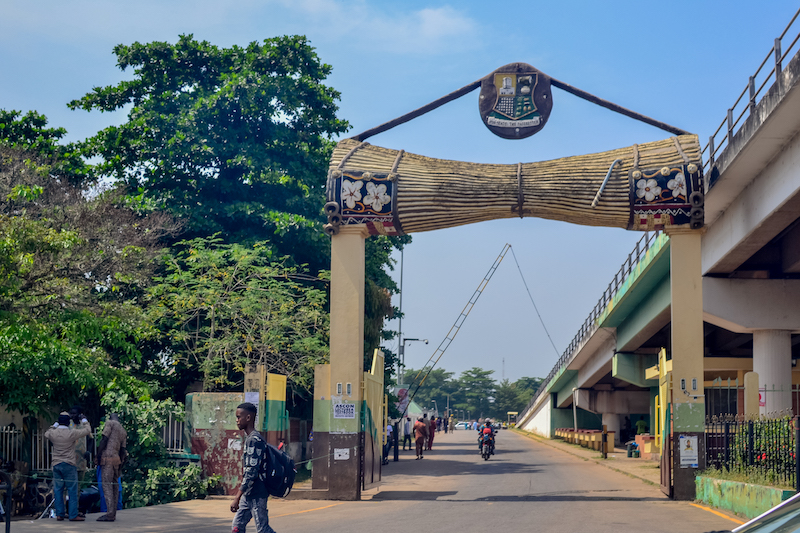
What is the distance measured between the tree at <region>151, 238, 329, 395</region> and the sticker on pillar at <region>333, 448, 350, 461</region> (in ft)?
18.0

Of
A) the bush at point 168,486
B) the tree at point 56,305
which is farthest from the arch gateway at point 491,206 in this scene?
the tree at point 56,305

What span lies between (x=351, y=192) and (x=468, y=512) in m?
7.01

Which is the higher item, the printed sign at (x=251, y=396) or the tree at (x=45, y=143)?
the tree at (x=45, y=143)

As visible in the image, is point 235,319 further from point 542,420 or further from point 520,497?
point 542,420

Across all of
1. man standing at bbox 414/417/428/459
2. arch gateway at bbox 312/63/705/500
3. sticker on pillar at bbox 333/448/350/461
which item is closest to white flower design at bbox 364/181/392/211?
arch gateway at bbox 312/63/705/500

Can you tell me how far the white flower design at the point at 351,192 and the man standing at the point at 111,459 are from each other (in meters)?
6.41

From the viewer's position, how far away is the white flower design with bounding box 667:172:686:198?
661 inches

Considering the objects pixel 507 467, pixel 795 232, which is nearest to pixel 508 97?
pixel 795 232

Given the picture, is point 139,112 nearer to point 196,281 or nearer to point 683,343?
point 196,281

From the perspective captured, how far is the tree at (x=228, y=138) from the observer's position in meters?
27.5

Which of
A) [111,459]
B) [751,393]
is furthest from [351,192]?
[751,393]

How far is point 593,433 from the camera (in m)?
42.0

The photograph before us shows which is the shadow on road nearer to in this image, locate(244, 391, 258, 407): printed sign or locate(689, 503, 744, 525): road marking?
locate(689, 503, 744, 525): road marking

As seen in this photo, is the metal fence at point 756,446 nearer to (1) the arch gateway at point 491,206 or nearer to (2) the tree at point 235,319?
(1) the arch gateway at point 491,206
